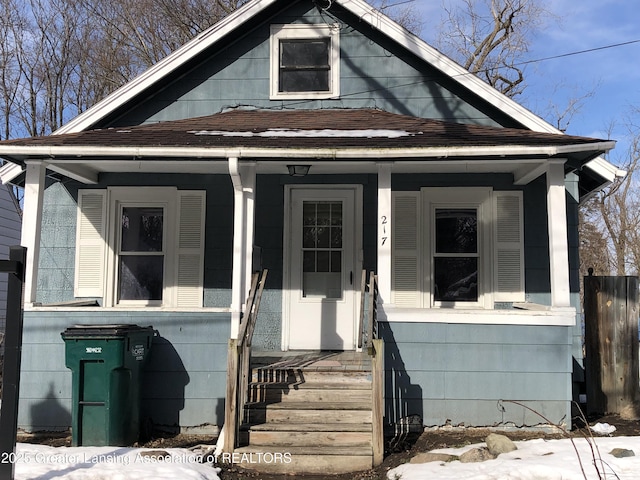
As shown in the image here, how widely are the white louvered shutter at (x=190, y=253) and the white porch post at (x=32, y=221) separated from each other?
181 cm

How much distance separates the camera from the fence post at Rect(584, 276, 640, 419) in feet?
24.5

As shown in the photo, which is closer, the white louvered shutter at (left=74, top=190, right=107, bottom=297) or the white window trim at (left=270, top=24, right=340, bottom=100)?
the white louvered shutter at (left=74, top=190, right=107, bottom=297)

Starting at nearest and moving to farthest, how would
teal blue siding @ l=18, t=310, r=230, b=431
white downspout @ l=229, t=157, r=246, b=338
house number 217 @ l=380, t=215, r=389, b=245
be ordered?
white downspout @ l=229, t=157, r=246, b=338, house number 217 @ l=380, t=215, r=389, b=245, teal blue siding @ l=18, t=310, r=230, b=431

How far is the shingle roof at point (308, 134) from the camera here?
645cm

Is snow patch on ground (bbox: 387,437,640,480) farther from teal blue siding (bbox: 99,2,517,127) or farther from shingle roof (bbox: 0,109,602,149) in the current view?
teal blue siding (bbox: 99,2,517,127)

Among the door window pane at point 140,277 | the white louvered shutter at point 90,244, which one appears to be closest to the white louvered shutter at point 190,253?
the door window pane at point 140,277

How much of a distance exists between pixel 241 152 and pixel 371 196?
228 centimetres

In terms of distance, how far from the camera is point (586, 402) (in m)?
7.59

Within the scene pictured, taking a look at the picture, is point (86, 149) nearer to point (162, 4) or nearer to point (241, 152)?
point (241, 152)

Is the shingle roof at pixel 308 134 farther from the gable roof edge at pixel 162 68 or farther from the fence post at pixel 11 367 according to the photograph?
the fence post at pixel 11 367

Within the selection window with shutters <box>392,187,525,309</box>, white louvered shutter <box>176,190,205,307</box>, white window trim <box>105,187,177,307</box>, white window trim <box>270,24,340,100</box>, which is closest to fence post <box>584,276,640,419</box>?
window with shutters <box>392,187,525,309</box>

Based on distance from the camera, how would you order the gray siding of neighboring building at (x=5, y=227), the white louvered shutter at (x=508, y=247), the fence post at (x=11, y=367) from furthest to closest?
the gray siding of neighboring building at (x=5, y=227), the white louvered shutter at (x=508, y=247), the fence post at (x=11, y=367)

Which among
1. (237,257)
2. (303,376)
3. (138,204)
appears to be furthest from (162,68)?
(303,376)

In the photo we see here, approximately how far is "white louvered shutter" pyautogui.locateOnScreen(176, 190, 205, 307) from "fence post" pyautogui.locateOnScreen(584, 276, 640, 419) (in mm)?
5086
